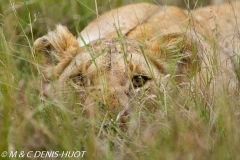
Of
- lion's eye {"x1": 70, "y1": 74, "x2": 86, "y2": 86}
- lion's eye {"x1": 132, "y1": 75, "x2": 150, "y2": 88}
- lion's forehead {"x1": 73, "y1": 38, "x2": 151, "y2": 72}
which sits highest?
lion's forehead {"x1": 73, "y1": 38, "x2": 151, "y2": 72}

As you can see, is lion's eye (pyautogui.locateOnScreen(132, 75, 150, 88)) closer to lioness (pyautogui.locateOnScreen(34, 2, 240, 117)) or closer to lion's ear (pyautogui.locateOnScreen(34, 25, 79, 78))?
lioness (pyautogui.locateOnScreen(34, 2, 240, 117))

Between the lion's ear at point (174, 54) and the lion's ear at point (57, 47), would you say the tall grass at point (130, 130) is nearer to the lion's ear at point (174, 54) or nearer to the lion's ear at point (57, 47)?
the lion's ear at point (174, 54)

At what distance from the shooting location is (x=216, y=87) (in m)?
2.76

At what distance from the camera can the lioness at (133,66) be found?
2.82 metres

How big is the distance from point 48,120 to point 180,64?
1089 millimetres

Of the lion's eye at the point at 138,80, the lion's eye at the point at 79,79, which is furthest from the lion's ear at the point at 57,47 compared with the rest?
the lion's eye at the point at 138,80

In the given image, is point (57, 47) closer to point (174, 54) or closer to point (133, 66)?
point (133, 66)

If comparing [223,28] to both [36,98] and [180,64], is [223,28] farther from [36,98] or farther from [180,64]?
[36,98]

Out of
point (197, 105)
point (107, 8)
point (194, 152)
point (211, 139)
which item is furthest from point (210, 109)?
point (107, 8)

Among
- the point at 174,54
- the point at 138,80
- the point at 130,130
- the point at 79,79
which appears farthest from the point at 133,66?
the point at 130,130

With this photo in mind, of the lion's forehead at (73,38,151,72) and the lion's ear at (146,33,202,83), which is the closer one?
the lion's forehead at (73,38,151,72)

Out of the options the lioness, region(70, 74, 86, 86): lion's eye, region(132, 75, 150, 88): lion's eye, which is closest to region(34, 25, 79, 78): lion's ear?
the lioness

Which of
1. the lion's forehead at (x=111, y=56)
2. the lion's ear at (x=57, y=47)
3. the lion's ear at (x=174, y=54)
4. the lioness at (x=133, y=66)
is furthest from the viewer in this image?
the lion's ear at (x=57, y=47)

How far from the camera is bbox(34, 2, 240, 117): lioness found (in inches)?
111
